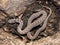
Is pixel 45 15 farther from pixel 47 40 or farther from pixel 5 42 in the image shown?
pixel 5 42

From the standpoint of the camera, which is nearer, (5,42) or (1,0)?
(5,42)

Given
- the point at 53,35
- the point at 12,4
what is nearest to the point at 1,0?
the point at 12,4

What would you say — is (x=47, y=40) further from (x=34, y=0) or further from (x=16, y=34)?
(x=34, y=0)

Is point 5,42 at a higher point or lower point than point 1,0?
lower

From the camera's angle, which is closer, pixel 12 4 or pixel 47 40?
pixel 47 40

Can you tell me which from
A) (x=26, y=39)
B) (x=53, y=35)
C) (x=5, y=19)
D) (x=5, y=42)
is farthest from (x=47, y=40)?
(x=5, y=19)

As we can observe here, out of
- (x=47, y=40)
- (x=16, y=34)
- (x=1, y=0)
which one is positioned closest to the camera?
(x=47, y=40)

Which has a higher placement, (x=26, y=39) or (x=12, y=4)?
(x=12, y=4)

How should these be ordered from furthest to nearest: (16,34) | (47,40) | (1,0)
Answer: (1,0) → (16,34) → (47,40)

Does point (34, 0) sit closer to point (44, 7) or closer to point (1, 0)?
point (44, 7)
